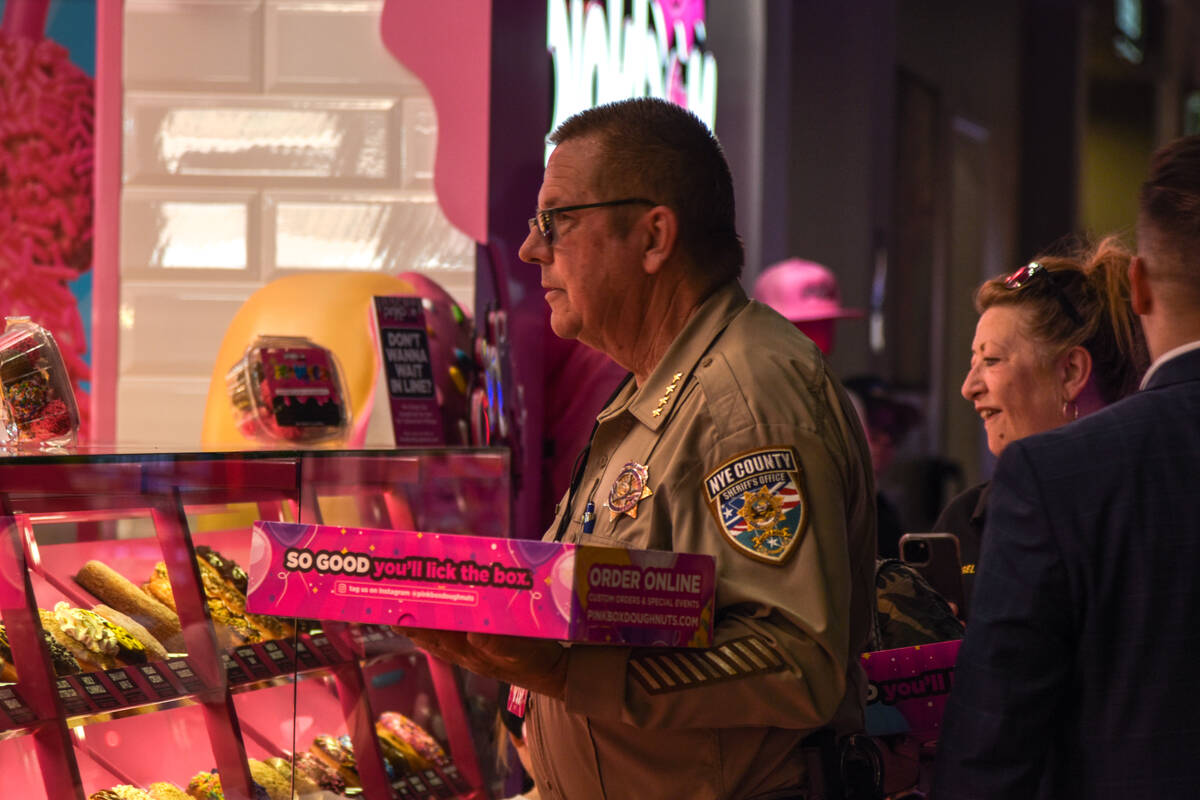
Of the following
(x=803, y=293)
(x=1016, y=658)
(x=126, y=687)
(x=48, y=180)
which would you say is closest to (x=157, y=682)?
(x=126, y=687)

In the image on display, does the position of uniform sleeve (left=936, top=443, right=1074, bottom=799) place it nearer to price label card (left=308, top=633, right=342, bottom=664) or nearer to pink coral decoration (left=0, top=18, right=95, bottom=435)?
price label card (left=308, top=633, right=342, bottom=664)

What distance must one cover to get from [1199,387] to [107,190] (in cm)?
269

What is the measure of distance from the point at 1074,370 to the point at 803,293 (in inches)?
120

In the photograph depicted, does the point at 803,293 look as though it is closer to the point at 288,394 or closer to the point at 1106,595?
the point at 288,394

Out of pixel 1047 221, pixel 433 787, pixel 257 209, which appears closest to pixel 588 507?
pixel 433 787

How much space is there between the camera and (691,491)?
1581 millimetres

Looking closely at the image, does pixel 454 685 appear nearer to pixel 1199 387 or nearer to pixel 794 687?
pixel 794 687

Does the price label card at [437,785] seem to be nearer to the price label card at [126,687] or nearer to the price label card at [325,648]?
the price label card at [325,648]

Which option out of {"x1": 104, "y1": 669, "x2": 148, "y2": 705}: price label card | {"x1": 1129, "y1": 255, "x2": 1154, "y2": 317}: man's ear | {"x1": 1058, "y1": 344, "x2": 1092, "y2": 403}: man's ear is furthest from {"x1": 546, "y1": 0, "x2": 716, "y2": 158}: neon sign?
{"x1": 104, "y1": 669, "x2": 148, "y2": 705}: price label card

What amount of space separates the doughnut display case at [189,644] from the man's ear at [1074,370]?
1.22 m

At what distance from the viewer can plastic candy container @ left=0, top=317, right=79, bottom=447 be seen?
2023 mm

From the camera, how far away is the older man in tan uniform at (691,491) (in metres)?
1.48

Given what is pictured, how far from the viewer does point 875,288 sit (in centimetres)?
764

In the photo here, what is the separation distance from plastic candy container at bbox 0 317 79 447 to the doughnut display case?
0.60ft
